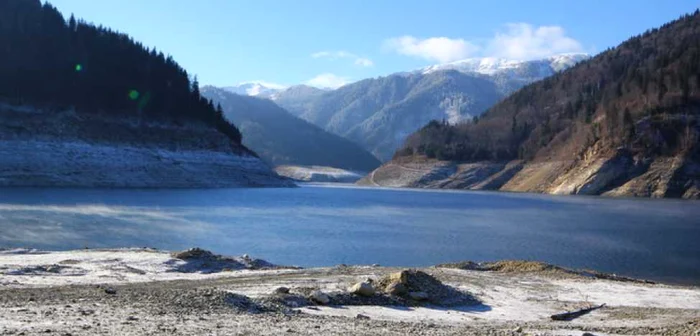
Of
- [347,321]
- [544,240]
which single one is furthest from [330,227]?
[347,321]

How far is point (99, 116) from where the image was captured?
112 m

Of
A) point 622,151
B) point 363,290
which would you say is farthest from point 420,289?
point 622,151

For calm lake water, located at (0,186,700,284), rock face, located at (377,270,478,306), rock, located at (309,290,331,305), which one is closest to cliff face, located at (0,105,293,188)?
calm lake water, located at (0,186,700,284)

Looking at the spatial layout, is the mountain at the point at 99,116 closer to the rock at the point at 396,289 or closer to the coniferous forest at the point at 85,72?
the coniferous forest at the point at 85,72

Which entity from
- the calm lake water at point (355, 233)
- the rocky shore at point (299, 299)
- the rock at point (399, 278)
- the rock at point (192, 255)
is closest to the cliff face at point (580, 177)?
the calm lake water at point (355, 233)

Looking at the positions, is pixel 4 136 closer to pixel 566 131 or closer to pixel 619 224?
pixel 619 224

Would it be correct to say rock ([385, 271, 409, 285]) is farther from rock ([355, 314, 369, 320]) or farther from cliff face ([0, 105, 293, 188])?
cliff face ([0, 105, 293, 188])

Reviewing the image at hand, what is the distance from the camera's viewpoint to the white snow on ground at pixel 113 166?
86.8 m

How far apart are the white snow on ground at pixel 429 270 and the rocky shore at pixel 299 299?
4 cm

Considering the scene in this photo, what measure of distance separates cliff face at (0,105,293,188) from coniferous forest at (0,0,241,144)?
492 centimetres

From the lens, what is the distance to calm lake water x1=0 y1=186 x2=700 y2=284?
3784 centimetres

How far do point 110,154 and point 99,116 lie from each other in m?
15.2

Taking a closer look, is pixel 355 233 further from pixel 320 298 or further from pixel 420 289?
pixel 320 298

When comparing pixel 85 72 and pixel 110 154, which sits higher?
pixel 85 72
